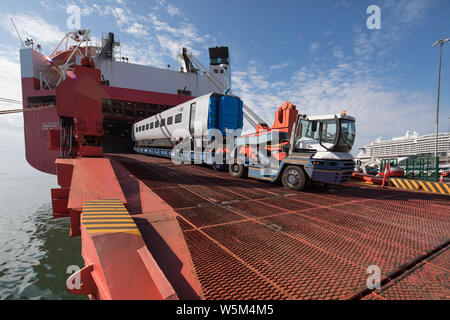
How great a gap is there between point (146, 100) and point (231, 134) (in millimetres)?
14429

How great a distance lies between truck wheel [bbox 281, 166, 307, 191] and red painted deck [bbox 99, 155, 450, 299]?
127 cm

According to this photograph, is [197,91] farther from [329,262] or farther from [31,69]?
[329,262]

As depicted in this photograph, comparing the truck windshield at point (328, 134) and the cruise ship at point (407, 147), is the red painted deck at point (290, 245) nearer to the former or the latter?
the truck windshield at point (328, 134)

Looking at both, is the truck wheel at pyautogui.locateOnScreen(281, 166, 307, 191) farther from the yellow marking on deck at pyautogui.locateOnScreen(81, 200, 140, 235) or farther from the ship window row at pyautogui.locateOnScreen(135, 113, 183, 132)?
the ship window row at pyautogui.locateOnScreen(135, 113, 183, 132)

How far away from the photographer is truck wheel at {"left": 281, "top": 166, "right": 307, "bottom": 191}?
21.7ft

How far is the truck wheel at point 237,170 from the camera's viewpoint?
29.1ft

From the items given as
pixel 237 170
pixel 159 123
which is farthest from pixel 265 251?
pixel 159 123

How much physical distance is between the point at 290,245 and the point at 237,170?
6289 millimetres

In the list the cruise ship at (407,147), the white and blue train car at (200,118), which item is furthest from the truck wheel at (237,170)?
the cruise ship at (407,147)

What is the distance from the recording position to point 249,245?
288 centimetres

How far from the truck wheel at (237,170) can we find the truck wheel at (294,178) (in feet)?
7.16

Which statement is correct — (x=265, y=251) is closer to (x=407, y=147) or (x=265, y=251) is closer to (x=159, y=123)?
(x=159, y=123)

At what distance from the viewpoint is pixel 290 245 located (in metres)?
2.92

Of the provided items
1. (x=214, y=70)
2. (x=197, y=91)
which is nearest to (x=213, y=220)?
(x=197, y=91)
